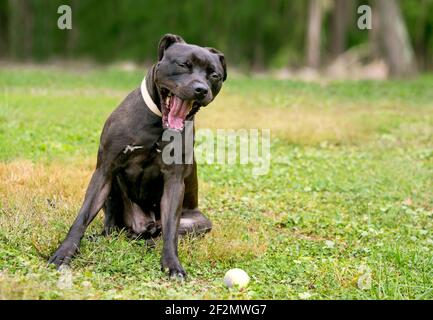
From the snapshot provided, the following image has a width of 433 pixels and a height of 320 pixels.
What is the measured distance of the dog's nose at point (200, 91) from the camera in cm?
457

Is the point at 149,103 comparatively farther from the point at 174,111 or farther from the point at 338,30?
the point at 338,30

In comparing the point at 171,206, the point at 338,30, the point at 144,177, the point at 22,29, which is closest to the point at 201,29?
the point at 338,30

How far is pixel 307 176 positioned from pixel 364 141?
246 cm

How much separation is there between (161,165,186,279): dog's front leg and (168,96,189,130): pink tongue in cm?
35

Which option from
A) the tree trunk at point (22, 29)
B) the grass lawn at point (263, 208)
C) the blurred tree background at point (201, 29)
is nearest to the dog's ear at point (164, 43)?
the grass lawn at point (263, 208)

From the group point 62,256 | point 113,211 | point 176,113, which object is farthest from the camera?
point 113,211

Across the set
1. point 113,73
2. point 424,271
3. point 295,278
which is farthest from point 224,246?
point 113,73

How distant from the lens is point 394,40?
19250mm

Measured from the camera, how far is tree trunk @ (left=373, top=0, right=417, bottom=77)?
62.8 feet

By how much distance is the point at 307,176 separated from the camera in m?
8.16

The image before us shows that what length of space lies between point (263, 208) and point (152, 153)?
2.11 metres

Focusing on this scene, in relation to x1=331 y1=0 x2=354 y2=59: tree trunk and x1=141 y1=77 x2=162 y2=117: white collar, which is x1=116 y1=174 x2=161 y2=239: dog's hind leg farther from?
x1=331 y1=0 x2=354 y2=59: tree trunk

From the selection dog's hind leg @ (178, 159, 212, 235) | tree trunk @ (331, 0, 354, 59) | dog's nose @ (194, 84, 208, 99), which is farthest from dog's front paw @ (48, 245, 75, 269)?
tree trunk @ (331, 0, 354, 59)
